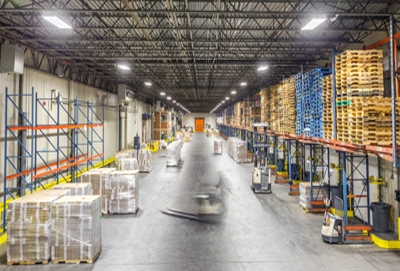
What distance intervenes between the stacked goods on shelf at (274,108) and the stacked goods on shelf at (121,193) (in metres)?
9.74

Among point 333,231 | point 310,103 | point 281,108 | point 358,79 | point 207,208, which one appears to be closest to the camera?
point 333,231

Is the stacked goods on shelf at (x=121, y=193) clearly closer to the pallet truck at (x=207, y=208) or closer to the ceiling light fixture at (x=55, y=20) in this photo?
the pallet truck at (x=207, y=208)

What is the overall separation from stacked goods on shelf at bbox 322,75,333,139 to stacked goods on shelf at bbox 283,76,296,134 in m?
3.14

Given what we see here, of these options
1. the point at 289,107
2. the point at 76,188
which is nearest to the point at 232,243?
the point at 76,188

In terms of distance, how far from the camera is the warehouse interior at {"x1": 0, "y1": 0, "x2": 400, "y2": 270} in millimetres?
6371

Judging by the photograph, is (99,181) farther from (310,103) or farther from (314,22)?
(314,22)

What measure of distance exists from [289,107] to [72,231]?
11.2m

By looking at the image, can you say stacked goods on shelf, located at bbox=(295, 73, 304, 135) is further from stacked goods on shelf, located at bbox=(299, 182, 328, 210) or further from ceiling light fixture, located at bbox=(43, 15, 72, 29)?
ceiling light fixture, located at bbox=(43, 15, 72, 29)

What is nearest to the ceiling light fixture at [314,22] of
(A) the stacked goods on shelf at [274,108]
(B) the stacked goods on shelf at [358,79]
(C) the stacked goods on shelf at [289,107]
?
(B) the stacked goods on shelf at [358,79]

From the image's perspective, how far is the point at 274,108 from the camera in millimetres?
16484

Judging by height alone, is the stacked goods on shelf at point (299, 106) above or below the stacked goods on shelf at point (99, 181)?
above

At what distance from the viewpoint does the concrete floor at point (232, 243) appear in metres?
6.27

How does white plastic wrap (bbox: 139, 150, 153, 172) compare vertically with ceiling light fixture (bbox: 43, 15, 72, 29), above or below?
below

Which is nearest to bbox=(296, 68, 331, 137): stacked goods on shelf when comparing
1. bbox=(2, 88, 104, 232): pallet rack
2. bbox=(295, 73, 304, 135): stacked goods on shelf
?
bbox=(295, 73, 304, 135): stacked goods on shelf
